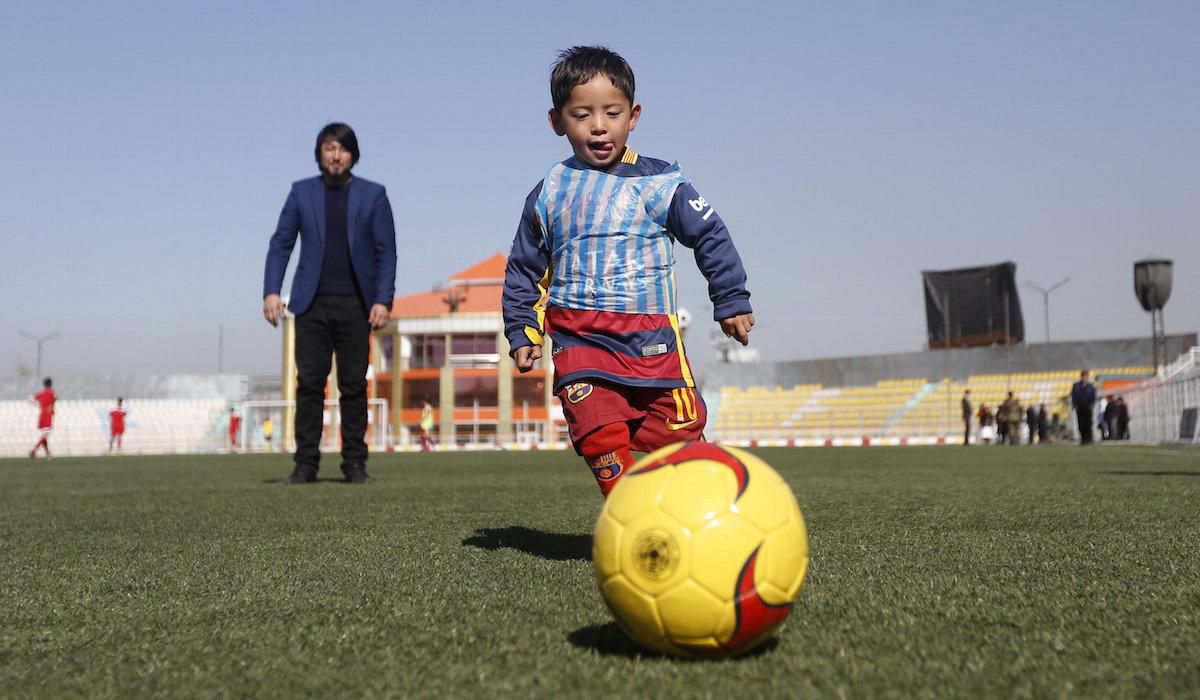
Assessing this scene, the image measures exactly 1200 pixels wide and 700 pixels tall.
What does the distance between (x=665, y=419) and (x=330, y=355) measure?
5.02 metres

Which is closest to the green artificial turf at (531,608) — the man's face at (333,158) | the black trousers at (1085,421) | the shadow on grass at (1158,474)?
the man's face at (333,158)

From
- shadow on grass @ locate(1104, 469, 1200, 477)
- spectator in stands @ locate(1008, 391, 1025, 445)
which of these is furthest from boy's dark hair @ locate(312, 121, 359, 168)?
spectator in stands @ locate(1008, 391, 1025, 445)

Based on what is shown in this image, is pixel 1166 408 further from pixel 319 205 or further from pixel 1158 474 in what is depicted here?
pixel 319 205

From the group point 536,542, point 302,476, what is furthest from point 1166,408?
point 536,542

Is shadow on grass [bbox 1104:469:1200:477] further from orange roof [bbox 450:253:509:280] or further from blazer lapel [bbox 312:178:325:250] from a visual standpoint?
orange roof [bbox 450:253:509:280]

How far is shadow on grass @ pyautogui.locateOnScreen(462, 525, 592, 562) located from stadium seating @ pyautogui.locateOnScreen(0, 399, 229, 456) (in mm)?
32162

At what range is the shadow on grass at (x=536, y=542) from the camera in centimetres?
421

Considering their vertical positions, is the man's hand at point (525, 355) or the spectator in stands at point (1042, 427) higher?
the man's hand at point (525, 355)

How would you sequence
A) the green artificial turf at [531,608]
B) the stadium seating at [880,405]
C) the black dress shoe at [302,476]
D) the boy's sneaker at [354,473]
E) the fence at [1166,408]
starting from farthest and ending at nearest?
the stadium seating at [880,405] < the fence at [1166,408] < the boy's sneaker at [354,473] < the black dress shoe at [302,476] < the green artificial turf at [531,608]

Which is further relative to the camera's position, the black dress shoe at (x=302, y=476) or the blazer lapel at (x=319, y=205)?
the black dress shoe at (x=302, y=476)

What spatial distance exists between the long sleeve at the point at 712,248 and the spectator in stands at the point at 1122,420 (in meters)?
30.8

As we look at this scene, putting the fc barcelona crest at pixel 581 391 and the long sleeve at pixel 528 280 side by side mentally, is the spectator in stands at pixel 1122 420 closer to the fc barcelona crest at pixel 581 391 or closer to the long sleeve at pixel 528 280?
the long sleeve at pixel 528 280

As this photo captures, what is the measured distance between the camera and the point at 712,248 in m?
3.99

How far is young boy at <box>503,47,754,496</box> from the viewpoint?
155 inches
